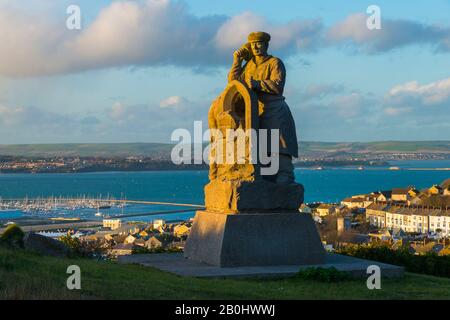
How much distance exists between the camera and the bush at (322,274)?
10617 millimetres

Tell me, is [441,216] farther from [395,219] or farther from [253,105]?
[253,105]

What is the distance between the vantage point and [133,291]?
26.8 ft

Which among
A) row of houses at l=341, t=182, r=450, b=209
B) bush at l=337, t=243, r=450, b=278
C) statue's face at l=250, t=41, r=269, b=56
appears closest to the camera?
statue's face at l=250, t=41, r=269, b=56

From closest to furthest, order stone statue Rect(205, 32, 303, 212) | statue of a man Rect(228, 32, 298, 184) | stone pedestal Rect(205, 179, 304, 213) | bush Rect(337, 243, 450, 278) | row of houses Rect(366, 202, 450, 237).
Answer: stone pedestal Rect(205, 179, 304, 213) → stone statue Rect(205, 32, 303, 212) → statue of a man Rect(228, 32, 298, 184) → bush Rect(337, 243, 450, 278) → row of houses Rect(366, 202, 450, 237)

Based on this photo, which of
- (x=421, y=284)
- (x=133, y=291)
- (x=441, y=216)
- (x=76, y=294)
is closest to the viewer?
(x=76, y=294)

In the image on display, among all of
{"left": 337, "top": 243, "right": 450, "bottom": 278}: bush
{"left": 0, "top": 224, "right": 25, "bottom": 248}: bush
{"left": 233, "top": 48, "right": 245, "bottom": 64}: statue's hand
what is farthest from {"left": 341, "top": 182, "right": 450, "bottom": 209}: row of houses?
{"left": 0, "top": 224, "right": 25, "bottom": 248}: bush

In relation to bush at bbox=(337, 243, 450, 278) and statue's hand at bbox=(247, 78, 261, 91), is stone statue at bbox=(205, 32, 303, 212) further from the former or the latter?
bush at bbox=(337, 243, 450, 278)

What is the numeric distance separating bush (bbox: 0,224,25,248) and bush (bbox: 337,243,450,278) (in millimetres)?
6396

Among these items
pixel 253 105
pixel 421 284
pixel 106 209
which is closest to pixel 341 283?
pixel 421 284

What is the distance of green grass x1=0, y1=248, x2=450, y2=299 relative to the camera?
25.0ft

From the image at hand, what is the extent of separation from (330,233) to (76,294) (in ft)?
141

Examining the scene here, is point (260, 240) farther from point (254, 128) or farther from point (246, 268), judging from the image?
point (254, 128)

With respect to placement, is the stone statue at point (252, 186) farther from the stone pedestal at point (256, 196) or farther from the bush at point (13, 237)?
the bush at point (13, 237)

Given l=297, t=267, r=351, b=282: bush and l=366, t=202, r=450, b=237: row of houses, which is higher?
l=297, t=267, r=351, b=282: bush
